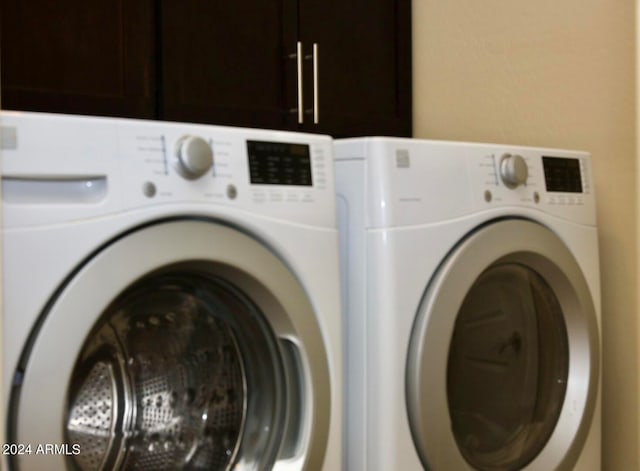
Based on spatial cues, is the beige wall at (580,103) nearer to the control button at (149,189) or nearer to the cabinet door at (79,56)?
the cabinet door at (79,56)

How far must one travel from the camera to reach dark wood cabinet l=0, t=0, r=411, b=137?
1.49 m

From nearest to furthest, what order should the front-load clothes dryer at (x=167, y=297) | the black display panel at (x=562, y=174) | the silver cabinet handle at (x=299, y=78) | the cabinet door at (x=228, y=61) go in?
the front-load clothes dryer at (x=167, y=297) < the black display panel at (x=562, y=174) < the cabinet door at (x=228, y=61) < the silver cabinet handle at (x=299, y=78)

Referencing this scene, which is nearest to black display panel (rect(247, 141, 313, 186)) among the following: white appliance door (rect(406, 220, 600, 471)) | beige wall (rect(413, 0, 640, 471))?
white appliance door (rect(406, 220, 600, 471))

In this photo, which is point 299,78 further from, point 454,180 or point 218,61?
point 454,180

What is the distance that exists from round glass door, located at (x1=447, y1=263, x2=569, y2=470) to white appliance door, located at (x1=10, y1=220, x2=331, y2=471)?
12.9 inches

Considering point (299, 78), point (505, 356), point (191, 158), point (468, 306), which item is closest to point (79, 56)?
point (299, 78)

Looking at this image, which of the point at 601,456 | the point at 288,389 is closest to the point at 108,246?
the point at 288,389

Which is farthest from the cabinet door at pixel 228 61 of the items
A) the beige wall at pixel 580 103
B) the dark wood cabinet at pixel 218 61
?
the beige wall at pixel 580 103

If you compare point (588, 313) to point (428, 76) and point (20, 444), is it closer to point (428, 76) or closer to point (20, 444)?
point (428, 76)

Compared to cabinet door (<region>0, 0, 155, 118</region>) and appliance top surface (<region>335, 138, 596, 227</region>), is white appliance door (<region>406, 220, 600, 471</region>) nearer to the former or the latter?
appliance top surface (<region>335, 138, 596, 227</region>)

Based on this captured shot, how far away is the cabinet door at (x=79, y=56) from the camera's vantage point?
4.79 feet

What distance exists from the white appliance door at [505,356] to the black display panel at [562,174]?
0.34ft

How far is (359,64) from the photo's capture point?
6.49 ft

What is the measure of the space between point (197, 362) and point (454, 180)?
0.51m
